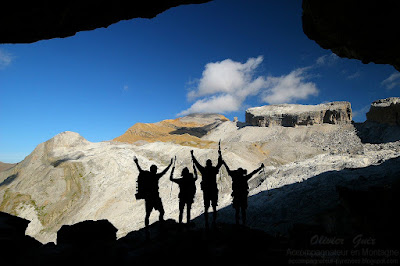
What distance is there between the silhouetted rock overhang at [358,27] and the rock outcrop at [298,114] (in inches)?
3043

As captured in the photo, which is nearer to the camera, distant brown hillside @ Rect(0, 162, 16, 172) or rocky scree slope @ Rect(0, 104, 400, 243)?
rocky scree slope @ Rect(0, 104, 400, 243)

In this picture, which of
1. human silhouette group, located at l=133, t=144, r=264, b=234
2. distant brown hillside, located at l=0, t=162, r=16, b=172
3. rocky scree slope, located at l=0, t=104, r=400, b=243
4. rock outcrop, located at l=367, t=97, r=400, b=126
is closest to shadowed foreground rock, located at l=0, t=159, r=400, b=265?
human silhouette group, located at l=133, t=144, r=264, b=234

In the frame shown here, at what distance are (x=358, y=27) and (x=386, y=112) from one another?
2492 inches

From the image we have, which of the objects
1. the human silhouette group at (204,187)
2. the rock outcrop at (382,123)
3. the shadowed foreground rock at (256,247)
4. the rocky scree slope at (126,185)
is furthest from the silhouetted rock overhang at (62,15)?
the rock outcrop at (382,123)

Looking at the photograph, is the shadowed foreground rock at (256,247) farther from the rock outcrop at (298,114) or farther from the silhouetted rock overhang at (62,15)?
the rock outcrop at (298,114)

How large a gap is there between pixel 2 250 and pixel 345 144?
6984 centimetres

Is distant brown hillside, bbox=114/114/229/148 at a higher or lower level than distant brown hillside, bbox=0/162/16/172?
higher

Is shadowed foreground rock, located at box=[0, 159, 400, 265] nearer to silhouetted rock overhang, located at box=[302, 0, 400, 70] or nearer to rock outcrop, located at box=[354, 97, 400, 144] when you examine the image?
silhouetted rock overhang, located at box=[302, 0, 400, 70]

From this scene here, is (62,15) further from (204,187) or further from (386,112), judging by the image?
(386,112)

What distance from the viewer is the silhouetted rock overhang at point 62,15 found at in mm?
8295

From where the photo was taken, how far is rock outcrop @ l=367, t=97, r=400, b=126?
54.7 metres

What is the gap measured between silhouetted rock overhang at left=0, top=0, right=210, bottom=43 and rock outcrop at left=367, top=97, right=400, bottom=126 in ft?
220

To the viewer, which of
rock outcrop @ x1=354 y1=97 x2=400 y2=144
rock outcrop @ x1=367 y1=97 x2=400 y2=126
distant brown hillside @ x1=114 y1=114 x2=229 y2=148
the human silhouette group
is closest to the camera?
the human silhouette group

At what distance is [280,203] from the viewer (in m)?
15.6
